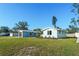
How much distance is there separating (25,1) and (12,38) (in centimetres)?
58

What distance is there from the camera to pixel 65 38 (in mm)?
43188

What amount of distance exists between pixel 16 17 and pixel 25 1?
0.27 m

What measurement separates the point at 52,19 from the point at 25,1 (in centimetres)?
47

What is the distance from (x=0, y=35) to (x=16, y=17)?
0.35 metres

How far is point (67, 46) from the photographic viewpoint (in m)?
43.2

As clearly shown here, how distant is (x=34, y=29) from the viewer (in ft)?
142

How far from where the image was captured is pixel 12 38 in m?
43.2

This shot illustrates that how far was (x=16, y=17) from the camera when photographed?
43188mm

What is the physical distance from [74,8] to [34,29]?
66 centimetres

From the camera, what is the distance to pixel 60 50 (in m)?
43.2

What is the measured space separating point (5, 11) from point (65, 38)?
→ 38.0 inches

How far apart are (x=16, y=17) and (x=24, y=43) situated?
1.31ft

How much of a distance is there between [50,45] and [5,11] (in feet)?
2.71

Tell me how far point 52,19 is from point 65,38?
0.34 metres
